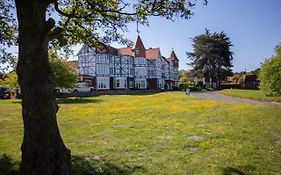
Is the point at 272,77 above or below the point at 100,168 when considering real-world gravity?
above

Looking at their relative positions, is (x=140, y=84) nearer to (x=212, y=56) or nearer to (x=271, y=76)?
(x=212, y=56)

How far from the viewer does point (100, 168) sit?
29.2ft

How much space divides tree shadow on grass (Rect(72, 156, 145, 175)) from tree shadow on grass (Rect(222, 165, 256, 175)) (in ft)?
7.72

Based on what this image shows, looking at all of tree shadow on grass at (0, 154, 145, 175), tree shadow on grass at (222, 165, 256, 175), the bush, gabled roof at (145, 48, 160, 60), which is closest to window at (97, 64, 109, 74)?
gabled roof at (145, 48, 160, 60)

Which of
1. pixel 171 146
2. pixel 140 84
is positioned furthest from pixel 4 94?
pixel 171 146

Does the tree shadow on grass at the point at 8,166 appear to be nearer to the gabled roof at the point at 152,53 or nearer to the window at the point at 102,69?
the window at the point at 102,69

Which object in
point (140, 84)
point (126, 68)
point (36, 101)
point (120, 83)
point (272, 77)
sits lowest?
point (36, 101)

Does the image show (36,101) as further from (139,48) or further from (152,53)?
(152,53)

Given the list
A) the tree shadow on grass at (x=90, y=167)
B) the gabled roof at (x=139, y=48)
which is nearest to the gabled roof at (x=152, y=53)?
the gabled roof at (x=139, y=48)

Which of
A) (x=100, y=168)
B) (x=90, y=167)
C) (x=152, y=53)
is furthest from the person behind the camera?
(x=152, y=53)

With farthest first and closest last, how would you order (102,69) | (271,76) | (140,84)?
(140,84) → (102,69) → (271,76)

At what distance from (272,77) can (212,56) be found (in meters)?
56.6

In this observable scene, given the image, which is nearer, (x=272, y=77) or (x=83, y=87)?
(x=272, y=77)

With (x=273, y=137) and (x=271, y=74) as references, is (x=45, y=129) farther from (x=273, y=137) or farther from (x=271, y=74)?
(x=271, y=74)
